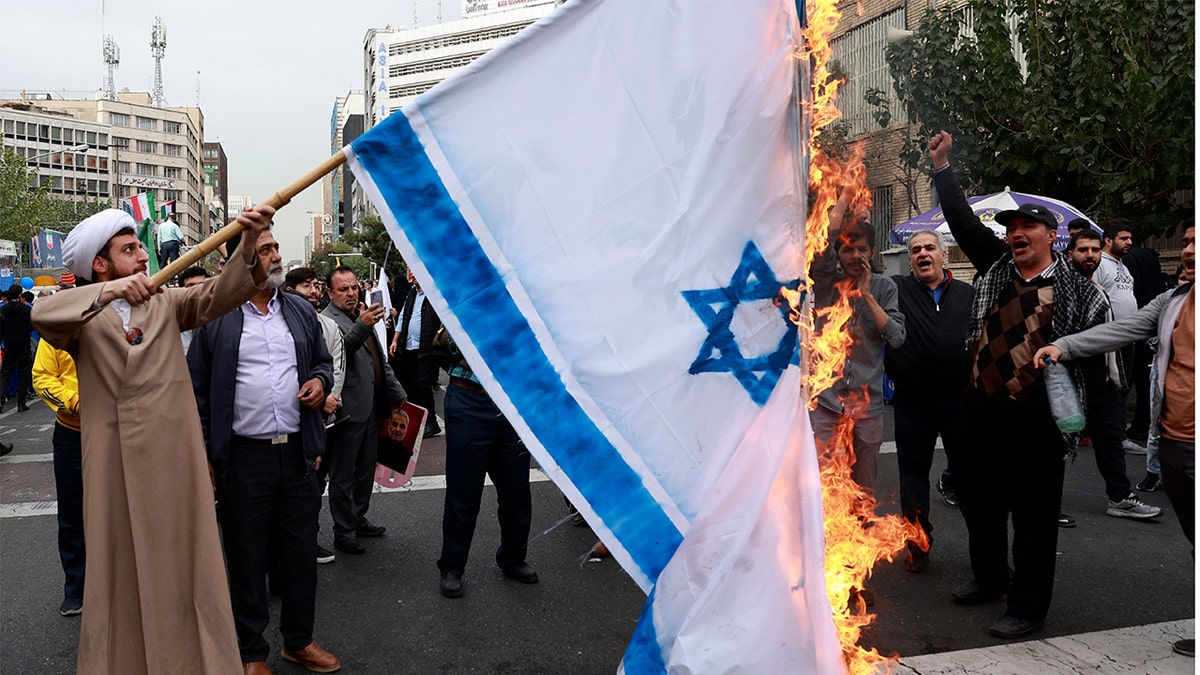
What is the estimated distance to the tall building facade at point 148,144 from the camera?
4579 inches

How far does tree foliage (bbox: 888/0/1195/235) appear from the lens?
10320mm

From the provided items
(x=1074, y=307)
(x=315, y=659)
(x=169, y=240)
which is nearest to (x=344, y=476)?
(x=315, y=659)

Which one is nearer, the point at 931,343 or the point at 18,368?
the point at 931,343

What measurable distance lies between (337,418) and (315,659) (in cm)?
195

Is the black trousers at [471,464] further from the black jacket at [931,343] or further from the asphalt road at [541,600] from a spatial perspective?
the black jacket at [931,343]

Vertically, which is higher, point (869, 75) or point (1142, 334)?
point (869, 75)

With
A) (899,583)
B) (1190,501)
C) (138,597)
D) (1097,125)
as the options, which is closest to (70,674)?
(138,597)

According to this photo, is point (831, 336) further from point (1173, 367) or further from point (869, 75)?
point (869, 75)

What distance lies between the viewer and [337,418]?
573cm

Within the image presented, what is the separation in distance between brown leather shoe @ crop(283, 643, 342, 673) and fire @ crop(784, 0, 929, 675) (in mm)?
2227

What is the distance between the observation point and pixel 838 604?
3.16 metres

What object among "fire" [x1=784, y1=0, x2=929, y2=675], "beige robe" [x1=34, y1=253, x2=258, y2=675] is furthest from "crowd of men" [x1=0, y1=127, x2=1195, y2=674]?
"fire" [x1=784, y1=0, x2=929, y2=675]

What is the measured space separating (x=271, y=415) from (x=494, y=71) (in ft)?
5.85

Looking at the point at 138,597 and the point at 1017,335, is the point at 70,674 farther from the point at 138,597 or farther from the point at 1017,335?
the point at 1017,335
